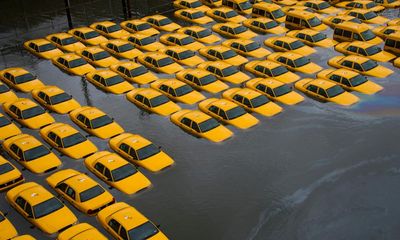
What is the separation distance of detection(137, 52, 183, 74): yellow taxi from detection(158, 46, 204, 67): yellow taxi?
738 millimetres

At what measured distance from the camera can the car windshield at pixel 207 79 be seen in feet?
118

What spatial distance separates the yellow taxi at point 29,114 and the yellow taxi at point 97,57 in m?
8.57

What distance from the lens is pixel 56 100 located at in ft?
112

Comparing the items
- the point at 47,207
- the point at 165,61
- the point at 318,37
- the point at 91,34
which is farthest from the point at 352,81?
the point at 91,34

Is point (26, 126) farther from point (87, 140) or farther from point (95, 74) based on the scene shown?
point (95, 74)

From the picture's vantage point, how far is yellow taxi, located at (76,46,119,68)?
133 feet

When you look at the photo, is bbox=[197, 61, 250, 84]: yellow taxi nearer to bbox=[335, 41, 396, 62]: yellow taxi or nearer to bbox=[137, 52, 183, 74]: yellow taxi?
bbox=[137, 52, 183, 74]: yellow taxi

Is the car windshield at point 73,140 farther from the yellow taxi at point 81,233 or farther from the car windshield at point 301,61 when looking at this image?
the car windshield at point 301,61

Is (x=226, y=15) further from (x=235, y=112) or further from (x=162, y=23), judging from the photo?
(x=235, y=112)

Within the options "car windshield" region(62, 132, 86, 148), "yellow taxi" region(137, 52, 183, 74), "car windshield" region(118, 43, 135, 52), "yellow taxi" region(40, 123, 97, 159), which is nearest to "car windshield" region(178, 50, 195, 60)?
"yellow taxi" region(137, 52, 183, 74)

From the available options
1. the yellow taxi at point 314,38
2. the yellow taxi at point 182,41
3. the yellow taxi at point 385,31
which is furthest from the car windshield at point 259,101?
the yellow taxi at point 385,31

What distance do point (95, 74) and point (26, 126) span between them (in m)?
7.71

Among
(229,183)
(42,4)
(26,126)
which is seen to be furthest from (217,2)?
(229,183)

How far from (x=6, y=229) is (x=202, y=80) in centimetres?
1843
